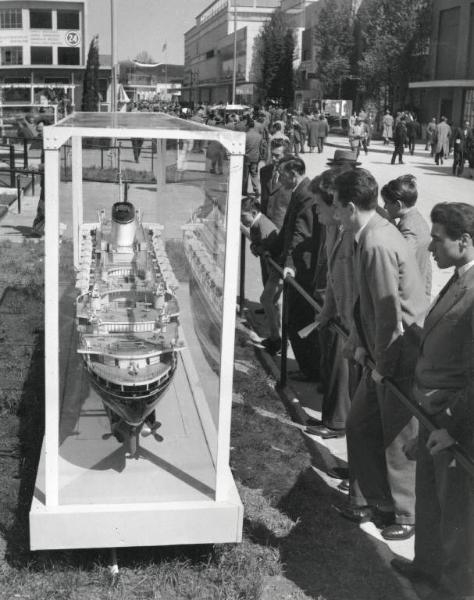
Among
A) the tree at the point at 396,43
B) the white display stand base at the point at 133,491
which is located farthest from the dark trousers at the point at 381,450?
the tree at the point at 396,43

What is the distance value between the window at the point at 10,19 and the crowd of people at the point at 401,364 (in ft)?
241

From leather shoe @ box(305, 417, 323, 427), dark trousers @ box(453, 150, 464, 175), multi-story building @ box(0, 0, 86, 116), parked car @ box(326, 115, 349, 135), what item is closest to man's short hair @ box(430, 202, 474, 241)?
leather shoe @ box(305, 417, 323, 427)

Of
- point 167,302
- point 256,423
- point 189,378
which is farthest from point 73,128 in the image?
point 256,423

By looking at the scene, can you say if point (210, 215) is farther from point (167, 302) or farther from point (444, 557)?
point (444, 557)

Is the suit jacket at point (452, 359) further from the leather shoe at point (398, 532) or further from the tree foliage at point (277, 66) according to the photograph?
the tree foliage at point (277, 66)

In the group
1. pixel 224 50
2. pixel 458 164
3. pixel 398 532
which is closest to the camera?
pixel 398 532

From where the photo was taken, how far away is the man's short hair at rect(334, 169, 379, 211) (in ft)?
15.4

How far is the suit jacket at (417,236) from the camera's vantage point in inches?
236

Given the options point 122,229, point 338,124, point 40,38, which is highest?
point 40,38

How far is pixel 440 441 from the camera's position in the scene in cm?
370

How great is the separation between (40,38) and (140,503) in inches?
2956

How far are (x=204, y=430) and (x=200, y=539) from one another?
42.1 inches

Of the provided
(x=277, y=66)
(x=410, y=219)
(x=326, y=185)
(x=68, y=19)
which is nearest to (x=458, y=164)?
(x=410, y=219)

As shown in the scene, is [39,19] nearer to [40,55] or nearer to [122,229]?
[40,55]
